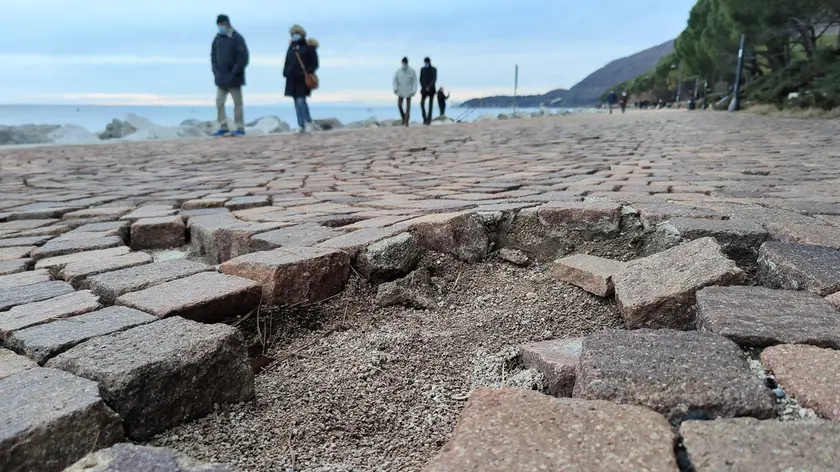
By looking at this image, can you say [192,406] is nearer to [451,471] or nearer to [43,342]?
[43,342]

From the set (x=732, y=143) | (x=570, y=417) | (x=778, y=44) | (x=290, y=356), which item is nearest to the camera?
(x=570, y=417)

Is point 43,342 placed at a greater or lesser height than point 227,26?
lesser

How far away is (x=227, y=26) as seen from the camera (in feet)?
33.2

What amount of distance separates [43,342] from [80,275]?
2.06 feet

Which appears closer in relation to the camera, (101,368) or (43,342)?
(101,368)

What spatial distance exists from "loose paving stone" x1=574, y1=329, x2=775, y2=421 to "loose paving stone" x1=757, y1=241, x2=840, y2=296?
491 mm

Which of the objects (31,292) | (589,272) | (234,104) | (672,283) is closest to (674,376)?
(672,283)

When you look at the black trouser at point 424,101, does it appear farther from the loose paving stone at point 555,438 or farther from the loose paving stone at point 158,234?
the loose paving stone at point 555,438

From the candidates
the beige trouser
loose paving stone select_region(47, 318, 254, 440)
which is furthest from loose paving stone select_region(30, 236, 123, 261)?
the beige trouser

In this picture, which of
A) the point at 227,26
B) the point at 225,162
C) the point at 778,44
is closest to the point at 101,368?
the point at 225,162

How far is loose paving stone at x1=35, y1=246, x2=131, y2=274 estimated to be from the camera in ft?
7.35

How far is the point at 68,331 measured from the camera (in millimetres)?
1547

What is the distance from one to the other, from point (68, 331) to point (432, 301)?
43.5 inches

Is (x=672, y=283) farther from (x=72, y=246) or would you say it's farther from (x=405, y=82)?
(x=405, y=82)
